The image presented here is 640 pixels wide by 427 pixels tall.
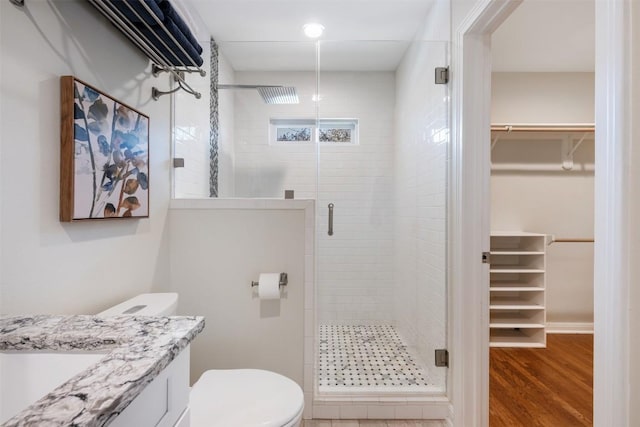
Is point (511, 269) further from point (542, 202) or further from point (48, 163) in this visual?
point (48, 163)

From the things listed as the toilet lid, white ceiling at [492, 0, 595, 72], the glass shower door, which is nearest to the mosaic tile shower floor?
the glass shower door

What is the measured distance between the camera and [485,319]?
1567 mm

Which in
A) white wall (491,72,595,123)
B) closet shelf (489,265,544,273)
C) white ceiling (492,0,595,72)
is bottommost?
closet shelf (489,265,544,273)

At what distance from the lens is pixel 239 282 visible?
1.80m

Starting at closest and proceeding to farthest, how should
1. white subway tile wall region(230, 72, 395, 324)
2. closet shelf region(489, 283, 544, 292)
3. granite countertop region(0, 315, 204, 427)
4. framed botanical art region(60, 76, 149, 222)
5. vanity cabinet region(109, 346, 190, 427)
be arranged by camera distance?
granite countertop region(0, 315, 204, 427)
vanity cabinet region(109, 346, 190, 427)
framed botanical art region(60, 76, 149, 222)
white subway tile wall region(230, 72, 395, 324)
closet shelf region(489, 283, 544, 292)

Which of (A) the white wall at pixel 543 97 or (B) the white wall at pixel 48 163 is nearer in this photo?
(B) the white wall at pixel 48 163

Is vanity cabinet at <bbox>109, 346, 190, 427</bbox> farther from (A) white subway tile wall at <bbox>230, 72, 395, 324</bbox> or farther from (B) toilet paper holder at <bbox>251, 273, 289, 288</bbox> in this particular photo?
(A) white subway tile wall at <bbox>230, 72, 395, 324</bbox>

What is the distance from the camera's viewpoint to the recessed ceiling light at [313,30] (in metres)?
2.36

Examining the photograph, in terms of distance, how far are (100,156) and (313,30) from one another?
1847 millimetres

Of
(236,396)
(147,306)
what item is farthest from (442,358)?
(147,306)

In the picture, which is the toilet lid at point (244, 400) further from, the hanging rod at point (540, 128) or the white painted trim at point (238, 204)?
the hanging rod at point (540, 128)

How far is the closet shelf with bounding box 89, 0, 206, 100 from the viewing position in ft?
3.61

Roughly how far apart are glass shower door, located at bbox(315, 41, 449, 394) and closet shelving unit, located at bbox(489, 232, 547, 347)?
0.87 m

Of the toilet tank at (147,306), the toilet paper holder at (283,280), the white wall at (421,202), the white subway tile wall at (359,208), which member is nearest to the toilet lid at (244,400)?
the toilet tank at (147,306)
